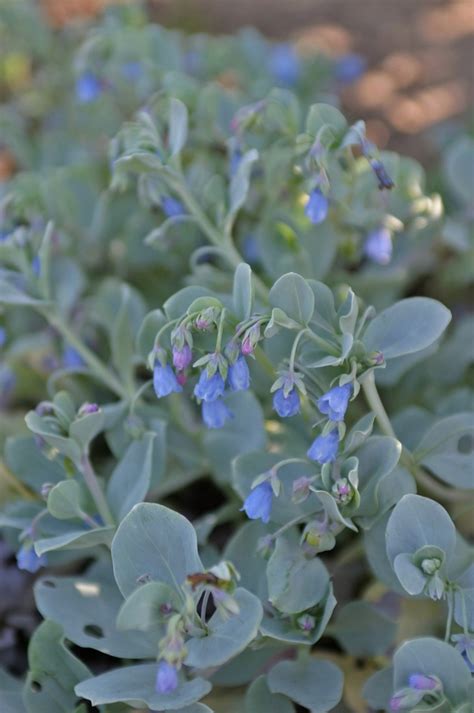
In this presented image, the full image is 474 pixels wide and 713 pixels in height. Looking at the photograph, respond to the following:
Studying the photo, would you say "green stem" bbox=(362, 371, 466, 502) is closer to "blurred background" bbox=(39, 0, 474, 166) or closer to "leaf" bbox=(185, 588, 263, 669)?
"leaf" bbox=(185, 588, 263, 669)

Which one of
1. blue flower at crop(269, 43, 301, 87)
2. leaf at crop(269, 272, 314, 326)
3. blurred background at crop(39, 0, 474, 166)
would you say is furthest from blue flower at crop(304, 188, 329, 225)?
blurred background at crop(39, 0, 474, 166)

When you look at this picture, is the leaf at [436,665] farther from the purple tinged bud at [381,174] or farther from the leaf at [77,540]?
the purple tinged bud at [381,174]

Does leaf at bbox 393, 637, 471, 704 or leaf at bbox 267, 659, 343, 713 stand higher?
leaf at bbox 393, 637, 471, 704

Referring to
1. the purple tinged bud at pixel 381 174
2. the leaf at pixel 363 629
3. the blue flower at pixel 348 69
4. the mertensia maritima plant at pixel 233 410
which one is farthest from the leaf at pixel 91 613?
the blue flower at pixel 348 69

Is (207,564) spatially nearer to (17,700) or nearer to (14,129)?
(17,700)

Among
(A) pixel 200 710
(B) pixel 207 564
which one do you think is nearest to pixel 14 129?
(B) pixel 207 564

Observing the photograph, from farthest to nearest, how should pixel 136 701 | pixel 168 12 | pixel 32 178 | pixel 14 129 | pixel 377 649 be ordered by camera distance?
pixel 168 12, pixel 14 129, pixel 32 178, pixel 377 649, pixel 136 701
